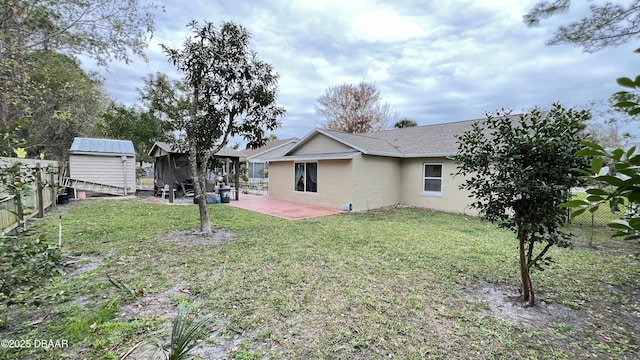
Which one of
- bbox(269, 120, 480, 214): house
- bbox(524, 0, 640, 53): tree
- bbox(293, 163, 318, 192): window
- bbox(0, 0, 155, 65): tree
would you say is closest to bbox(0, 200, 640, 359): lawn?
bbox(524, 0, 640, 53): tree

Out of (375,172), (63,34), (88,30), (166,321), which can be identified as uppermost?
(88,30)

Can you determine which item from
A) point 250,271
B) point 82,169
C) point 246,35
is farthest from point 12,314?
point 82,169

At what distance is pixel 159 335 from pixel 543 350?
3938 millimetres

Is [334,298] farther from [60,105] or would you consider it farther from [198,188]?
[60,105]

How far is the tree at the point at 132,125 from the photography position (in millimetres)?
19734

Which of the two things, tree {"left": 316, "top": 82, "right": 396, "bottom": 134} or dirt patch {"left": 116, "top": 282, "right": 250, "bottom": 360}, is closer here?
dirt patch {"left": 116, "top": 282, "right": 250, "bottom": 360}

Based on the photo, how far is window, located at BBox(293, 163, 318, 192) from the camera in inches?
520

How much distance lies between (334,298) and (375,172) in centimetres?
883

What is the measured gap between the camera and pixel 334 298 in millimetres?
3838

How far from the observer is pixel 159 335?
292cm

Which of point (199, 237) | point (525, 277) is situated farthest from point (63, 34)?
point (525, 277)

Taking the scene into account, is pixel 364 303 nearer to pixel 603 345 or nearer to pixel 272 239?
pixel 603 345

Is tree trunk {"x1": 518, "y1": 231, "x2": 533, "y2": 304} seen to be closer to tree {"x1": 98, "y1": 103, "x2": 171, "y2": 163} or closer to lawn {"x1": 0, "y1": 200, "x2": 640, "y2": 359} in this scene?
lawn {"x1": 0, "y1": 200, "x2": 640, "y2": 359}

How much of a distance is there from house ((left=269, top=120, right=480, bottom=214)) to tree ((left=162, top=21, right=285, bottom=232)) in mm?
5072
